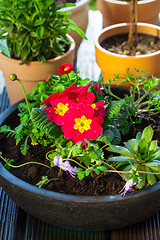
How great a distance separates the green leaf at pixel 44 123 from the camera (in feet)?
3.48

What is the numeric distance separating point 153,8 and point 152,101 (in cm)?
86

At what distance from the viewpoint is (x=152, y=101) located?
1220 mm

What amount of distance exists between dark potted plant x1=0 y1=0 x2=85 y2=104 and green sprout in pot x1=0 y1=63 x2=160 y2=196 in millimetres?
351

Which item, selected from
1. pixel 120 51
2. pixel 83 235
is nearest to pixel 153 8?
pixel 120 51

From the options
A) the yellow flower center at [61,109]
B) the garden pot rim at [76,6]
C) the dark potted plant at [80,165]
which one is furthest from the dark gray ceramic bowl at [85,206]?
the garden pot rim at [76,6]

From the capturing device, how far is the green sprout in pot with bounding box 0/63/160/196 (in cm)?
100

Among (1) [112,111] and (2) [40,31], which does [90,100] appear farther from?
(2) [40,31]

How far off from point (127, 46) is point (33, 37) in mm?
463

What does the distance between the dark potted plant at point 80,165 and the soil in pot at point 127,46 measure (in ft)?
1.85

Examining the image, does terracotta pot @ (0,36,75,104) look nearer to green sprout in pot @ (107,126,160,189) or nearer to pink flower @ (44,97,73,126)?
pink flower @ (44,97,73,126)

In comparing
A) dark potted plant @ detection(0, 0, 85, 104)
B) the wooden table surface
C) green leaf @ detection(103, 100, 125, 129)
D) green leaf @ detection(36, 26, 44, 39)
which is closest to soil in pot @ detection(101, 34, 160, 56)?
dark potted plant @ detection(0, 0, 85, 104)

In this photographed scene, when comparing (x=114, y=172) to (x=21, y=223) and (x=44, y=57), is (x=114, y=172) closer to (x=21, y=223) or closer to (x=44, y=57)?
(x=21, y=223)

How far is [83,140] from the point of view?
1.02m

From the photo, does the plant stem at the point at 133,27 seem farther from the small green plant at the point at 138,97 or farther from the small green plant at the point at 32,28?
the small green plant at the point at 138,97
